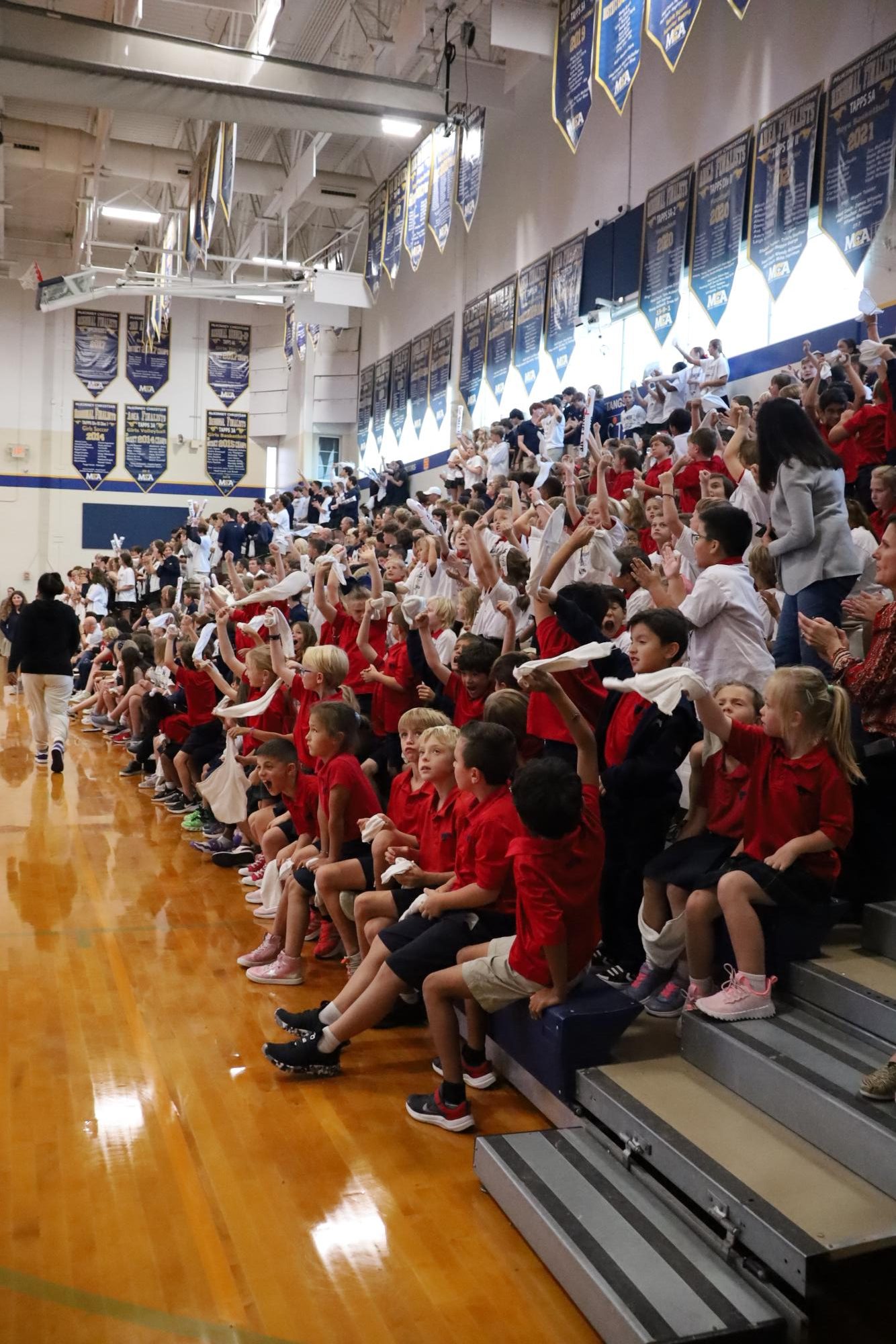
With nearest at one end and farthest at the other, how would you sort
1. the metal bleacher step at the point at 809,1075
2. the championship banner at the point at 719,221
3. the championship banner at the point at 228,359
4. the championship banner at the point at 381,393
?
the metal bleacher step at the point at 809,1075, the championship banner at the point at 719,221, the championship banner at the point at 381,393, the championship banner at the point at 228,359

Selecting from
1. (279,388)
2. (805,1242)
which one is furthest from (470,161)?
(279,388)

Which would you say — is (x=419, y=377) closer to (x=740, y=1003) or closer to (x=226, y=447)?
(x=226, y=447)

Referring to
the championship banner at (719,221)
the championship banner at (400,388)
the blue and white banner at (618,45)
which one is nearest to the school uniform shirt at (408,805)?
the blue and white banner at (618,45)

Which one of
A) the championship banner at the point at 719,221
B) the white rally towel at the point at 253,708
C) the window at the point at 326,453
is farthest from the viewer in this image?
the window at the point at 326,453

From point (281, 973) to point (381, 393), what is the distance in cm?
1822

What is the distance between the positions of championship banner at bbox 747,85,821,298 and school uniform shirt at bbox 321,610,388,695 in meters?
5.51

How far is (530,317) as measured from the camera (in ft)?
48.2

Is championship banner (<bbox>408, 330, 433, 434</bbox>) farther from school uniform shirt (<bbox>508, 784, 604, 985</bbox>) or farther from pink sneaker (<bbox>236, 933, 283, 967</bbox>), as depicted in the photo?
school uniform shirt (<bbox>508, 784, 604, 985</bbox>)

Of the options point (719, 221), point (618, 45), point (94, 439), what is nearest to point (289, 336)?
point (94, 439)

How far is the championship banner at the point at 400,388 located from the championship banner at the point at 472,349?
8.58 ft

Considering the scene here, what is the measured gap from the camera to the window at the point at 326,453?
24016 mm

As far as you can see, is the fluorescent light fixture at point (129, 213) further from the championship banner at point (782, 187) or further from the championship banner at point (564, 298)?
the championship banner at point (782, 187)

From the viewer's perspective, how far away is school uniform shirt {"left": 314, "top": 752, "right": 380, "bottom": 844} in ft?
13.9

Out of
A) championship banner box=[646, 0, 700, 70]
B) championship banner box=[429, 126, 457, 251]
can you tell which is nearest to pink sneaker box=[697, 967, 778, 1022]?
championship banner box=[646, 0, 700, 70]
